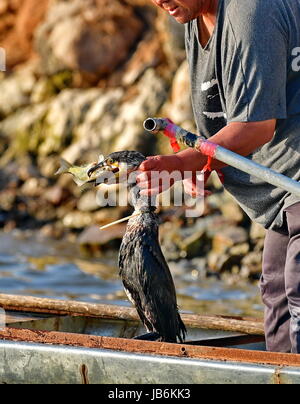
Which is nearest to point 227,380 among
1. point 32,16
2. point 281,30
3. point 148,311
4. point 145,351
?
point 145,351

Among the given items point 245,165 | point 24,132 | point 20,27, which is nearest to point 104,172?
point 245,165

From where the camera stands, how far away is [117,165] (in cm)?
435

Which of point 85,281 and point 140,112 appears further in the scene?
point 140,112

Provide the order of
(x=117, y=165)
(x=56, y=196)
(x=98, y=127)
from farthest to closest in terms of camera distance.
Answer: (x=98, y=127) < (x=56, y=196) < (x=117, y=165)

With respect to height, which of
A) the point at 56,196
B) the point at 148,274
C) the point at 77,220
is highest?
the point at 56,196

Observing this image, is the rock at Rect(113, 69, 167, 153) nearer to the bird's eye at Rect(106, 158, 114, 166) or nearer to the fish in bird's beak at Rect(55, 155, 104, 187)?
the fish in bird's beak at Rect(55, 155, 104, 187)

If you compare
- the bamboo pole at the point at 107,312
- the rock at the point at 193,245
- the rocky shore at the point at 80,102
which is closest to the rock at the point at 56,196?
the rocky shore at the point at 80,102

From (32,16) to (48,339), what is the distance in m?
12.4

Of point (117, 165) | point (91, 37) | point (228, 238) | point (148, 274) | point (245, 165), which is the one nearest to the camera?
point (245, 165)

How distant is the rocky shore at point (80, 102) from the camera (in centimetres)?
1234

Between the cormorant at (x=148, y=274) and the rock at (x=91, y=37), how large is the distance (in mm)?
10413

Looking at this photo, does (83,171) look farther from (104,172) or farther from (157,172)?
(157,172)

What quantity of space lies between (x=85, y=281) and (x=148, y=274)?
5.72 metres

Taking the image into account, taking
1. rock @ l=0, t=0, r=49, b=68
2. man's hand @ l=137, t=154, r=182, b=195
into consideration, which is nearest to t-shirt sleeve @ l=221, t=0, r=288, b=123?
man's hand @ l=137, t=154, r=182, b=195
